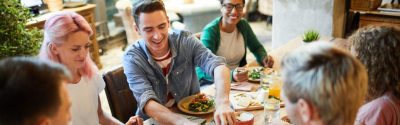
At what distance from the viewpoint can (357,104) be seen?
3.20 ft

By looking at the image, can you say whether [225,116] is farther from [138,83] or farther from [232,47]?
[232,47]

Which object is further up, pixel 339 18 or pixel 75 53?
pixel 75 53

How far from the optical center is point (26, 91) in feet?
2.79

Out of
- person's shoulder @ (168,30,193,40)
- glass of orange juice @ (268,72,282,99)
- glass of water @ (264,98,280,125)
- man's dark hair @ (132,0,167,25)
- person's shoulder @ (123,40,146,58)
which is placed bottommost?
glass of water @ (264,98,280,125)

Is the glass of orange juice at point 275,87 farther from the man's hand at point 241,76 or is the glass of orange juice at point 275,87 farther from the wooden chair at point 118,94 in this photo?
the wooden chair at point 118,94

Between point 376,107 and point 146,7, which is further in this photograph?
point 146,7

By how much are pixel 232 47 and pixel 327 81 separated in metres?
1.68

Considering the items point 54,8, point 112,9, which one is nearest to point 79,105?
point 54,8

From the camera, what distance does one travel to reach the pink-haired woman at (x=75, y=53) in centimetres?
152

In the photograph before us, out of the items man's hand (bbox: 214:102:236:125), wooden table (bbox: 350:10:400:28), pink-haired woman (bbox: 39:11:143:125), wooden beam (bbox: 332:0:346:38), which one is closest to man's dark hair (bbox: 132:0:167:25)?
pink-haired woman (bbox: 39:11:143:125)

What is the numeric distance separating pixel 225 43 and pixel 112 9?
355 centimetres

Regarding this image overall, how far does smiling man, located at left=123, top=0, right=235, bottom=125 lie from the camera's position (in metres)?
1.68

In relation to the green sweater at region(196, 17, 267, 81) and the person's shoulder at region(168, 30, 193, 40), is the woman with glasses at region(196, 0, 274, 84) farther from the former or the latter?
the person's shoulder at region(168, 30, 193, 40)

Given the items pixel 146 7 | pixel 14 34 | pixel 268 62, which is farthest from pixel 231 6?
pixel 14 34
